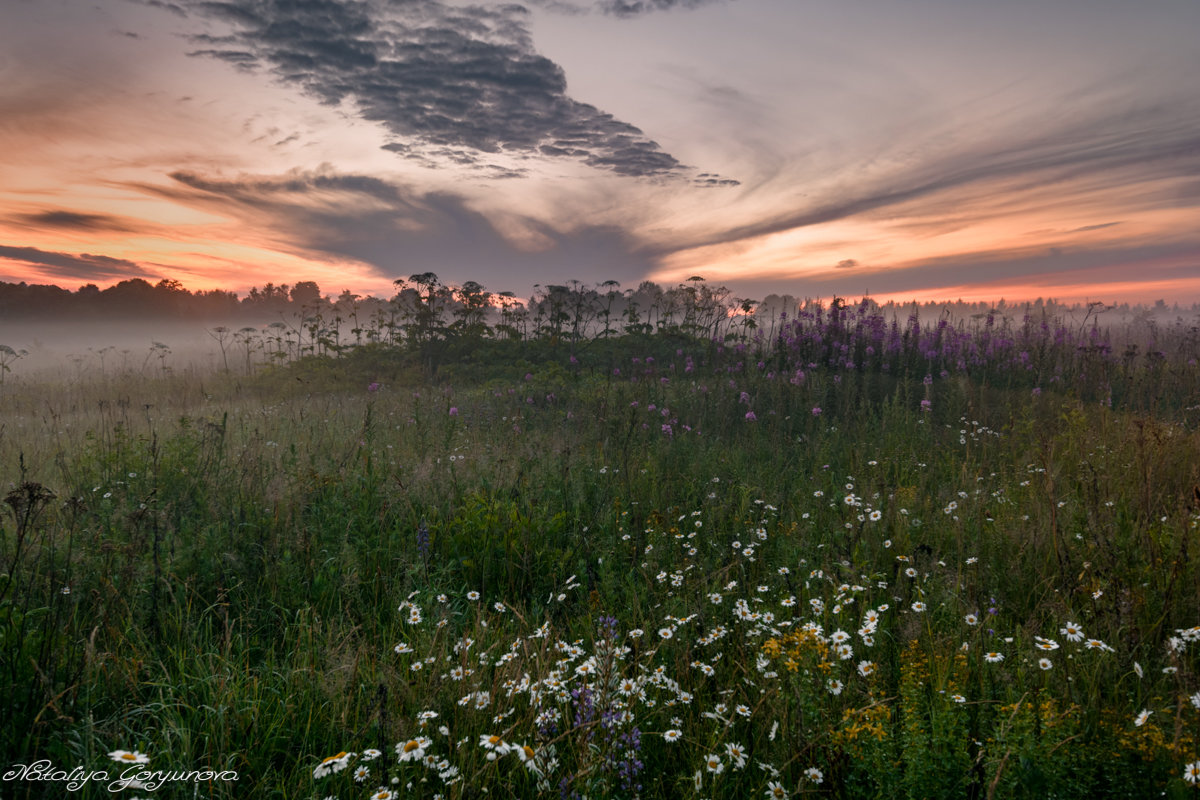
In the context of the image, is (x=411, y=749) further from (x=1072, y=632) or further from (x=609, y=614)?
(x=1072, y=632)

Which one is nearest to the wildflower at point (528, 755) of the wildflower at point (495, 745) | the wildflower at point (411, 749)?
the wildflower at point (495, 745)

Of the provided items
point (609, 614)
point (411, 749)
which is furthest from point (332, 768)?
point (609, 614)

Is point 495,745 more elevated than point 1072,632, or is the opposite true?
point 1072,632

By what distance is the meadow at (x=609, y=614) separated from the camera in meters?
2.09

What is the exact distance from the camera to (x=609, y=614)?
341 cm

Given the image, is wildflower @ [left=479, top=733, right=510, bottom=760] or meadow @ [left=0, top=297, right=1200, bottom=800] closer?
wildflower @ [left=479, top=733, right=510, bottom=760]

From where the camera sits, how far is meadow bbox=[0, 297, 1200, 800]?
2.09 metres

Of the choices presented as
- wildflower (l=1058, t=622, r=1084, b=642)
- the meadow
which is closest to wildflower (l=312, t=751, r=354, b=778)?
the meadow

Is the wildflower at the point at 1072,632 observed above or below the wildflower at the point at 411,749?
above

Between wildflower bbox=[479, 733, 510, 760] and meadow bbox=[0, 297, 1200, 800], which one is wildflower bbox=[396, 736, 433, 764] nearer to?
meadow bbox=[0, 297, 1200, 800]

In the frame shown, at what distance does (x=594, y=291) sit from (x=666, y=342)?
241 centimetres

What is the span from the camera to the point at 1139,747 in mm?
1925

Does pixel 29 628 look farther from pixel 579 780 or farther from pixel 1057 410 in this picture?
pixel 1057 410

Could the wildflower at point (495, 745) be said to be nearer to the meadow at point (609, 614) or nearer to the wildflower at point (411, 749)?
the meadow at point (609, 614)
